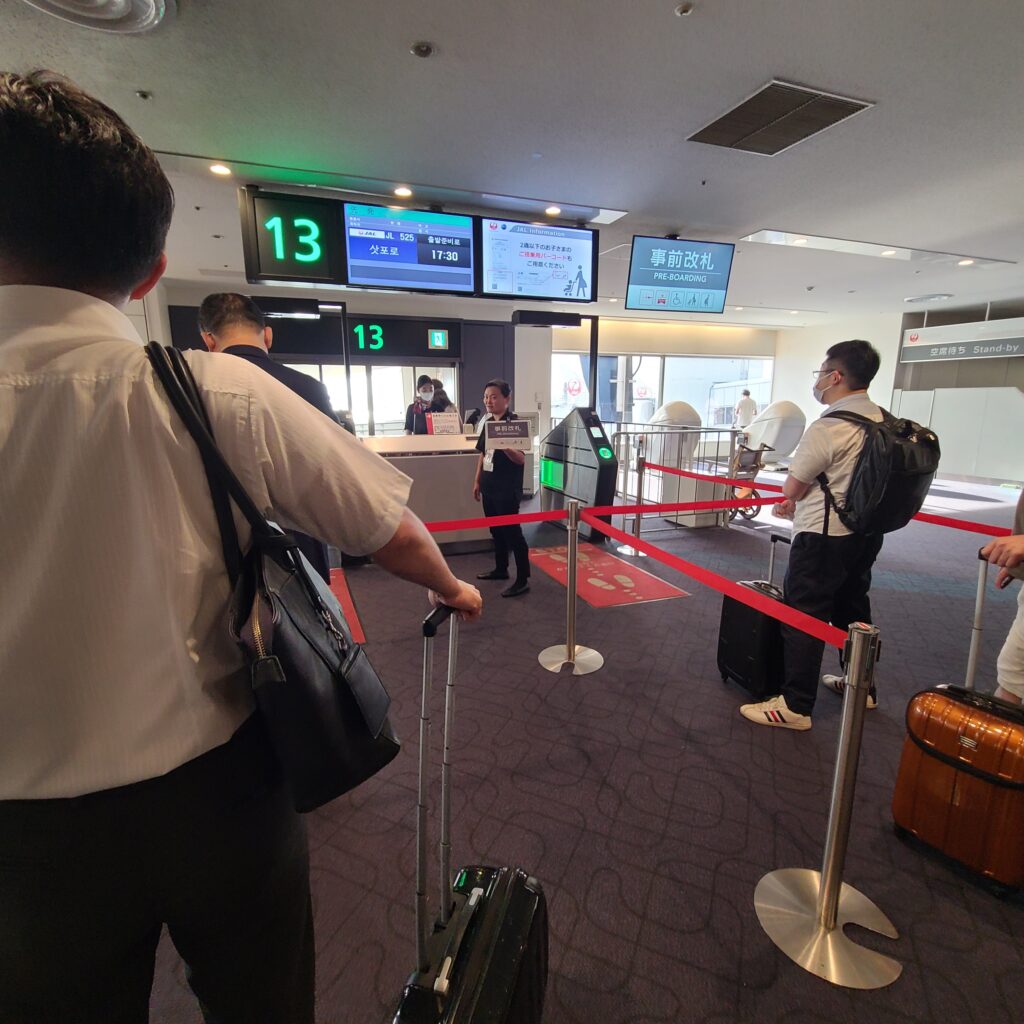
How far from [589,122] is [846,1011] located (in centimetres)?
418

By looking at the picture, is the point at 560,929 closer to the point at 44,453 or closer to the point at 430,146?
the point at 44,453

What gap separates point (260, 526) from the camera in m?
0.72

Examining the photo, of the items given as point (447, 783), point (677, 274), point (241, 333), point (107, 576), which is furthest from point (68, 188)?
point (677, 274)

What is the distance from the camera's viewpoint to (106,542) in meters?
0.66

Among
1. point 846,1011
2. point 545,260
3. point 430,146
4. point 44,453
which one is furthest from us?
point 545,260

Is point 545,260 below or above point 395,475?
above

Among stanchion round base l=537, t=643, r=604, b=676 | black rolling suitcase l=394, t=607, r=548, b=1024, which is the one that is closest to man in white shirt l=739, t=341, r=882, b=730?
stanchion round base l=537, t=643, r=604, b=676

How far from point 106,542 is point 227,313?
6.26ft

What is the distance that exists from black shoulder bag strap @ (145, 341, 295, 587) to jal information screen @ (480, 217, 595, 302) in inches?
167

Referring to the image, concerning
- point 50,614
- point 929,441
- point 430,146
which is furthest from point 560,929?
point 430,146

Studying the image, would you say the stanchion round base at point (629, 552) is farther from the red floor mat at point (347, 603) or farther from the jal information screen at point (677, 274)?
the red floor mat at point (347, 603)

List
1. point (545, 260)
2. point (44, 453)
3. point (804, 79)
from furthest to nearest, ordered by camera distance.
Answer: point (545, 260) < point (804, 79) < point (44, 453)

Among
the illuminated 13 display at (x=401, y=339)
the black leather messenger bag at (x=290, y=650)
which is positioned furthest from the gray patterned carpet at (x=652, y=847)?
the illuminated 13 display at (x=401, y=339)

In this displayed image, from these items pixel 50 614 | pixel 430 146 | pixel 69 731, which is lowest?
pixel 69 731
